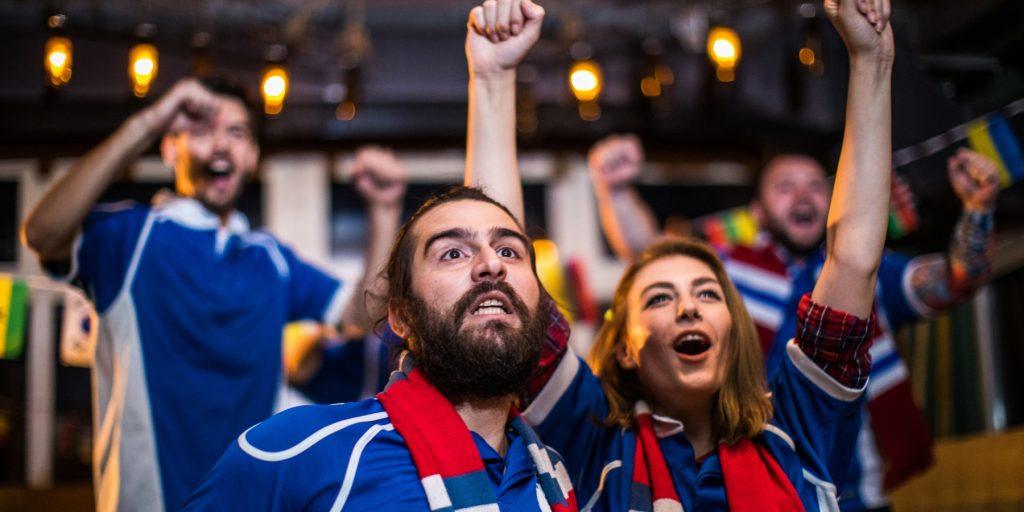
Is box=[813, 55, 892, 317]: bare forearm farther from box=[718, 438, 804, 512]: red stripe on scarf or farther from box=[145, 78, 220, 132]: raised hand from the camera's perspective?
box=[145, 78, 220, 132]: raised hand

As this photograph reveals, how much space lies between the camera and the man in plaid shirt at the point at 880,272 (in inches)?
118

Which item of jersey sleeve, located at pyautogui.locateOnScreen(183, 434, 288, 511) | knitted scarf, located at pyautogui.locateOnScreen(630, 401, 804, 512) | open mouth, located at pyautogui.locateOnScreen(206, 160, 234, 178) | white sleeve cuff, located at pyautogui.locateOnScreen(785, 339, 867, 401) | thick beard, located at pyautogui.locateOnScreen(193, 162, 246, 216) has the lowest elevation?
knitted scarf, located at pyautogui.locateOnScreen(630, 401, 804, 512)

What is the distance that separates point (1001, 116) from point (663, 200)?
3742 mm

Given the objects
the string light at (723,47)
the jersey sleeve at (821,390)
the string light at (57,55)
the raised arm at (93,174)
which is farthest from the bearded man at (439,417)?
the string light at (723,47)

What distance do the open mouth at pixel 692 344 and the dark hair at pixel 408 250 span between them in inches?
13.4

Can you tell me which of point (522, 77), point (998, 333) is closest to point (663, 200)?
point (522, 77)

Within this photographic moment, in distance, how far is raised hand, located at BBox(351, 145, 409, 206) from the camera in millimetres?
3164

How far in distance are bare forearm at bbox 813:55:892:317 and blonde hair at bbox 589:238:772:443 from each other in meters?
0.23

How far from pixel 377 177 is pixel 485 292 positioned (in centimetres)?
145

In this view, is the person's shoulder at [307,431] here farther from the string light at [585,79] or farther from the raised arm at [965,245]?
the string light at [585,79]

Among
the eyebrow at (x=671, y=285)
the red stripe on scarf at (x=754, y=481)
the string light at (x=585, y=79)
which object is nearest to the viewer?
the red stripe on scarf at (x=754, y=481)

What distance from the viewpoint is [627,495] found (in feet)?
6.44

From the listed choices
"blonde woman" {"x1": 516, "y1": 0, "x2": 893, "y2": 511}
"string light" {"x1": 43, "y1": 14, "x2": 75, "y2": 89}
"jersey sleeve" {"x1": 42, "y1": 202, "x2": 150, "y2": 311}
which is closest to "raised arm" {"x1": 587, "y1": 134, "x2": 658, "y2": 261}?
"blonde woman" {"x1": 516, "y1": 0, "x2": 893, "y2": 511}

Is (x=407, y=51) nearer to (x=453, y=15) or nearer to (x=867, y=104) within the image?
(x=453, y=15)
